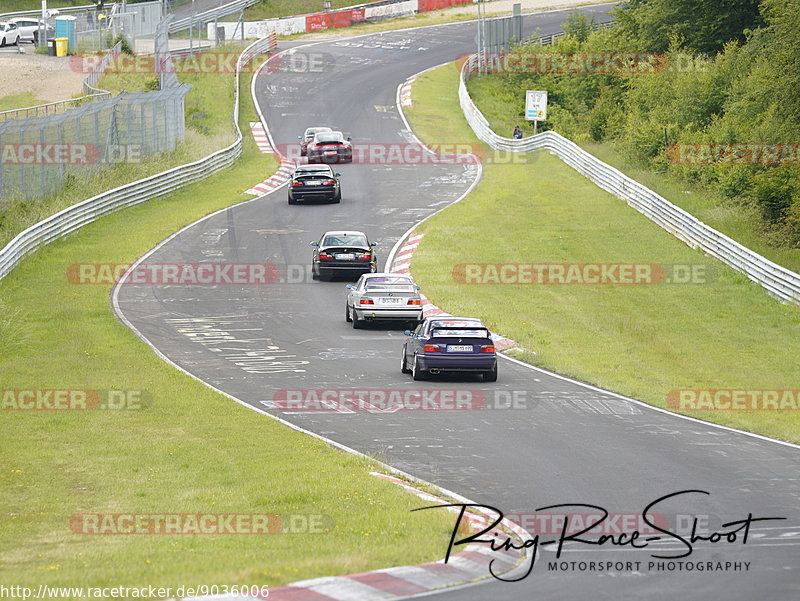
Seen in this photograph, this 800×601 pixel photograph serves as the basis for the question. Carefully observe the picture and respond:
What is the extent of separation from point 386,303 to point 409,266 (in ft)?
26.8

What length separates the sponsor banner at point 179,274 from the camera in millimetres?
36312

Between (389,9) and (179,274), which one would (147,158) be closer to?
(179,274)

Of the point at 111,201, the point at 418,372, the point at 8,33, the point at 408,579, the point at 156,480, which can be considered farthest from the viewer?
the point at 8,33

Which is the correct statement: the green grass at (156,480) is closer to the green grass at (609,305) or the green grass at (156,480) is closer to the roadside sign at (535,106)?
the green grass at (609,305)

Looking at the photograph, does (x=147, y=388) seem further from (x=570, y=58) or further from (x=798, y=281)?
(x=570, y=58)

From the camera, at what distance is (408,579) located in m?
11.1

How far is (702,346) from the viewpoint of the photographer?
1176 inches

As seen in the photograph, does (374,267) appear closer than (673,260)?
Yes

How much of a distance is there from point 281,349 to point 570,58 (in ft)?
186

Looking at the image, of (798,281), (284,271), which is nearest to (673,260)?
(798,281)

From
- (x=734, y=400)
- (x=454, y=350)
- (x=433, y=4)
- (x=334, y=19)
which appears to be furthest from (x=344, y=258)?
(x=433, y=4)

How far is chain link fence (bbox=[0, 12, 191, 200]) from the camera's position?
36500mm

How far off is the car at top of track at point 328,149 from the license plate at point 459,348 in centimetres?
3485

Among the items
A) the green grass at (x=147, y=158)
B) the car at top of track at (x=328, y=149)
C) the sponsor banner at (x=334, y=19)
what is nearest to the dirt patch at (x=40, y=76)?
the green grass at (x=147, y=158)
